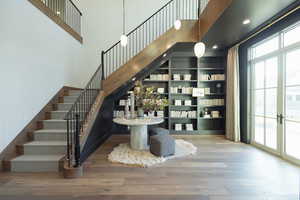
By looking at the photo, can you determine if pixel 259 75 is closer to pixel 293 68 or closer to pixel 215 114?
pixel 293 68

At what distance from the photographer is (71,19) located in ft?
18.4

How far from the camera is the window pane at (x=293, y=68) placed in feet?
10.1

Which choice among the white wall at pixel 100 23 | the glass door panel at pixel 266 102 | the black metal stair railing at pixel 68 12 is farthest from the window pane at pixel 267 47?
the black metal stair railing at pixel 68 12

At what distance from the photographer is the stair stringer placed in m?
4.17

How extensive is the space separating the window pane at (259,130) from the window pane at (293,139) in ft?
2.53

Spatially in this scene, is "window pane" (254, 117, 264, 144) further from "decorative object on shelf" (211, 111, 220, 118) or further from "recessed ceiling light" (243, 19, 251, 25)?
"recessed ceiling light" (243, 19, 251, 25)

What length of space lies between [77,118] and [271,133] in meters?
4.45

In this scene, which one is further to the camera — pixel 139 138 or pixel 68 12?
pixel 68 12

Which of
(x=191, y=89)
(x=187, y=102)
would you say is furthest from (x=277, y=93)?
(x=187, y=102)

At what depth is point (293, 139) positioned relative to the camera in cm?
317

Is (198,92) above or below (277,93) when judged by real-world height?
above

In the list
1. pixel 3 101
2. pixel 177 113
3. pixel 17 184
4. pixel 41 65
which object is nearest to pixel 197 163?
pixel 177 113

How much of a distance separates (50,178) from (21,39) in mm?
2967

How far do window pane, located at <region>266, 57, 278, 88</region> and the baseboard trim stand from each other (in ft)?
18.9
